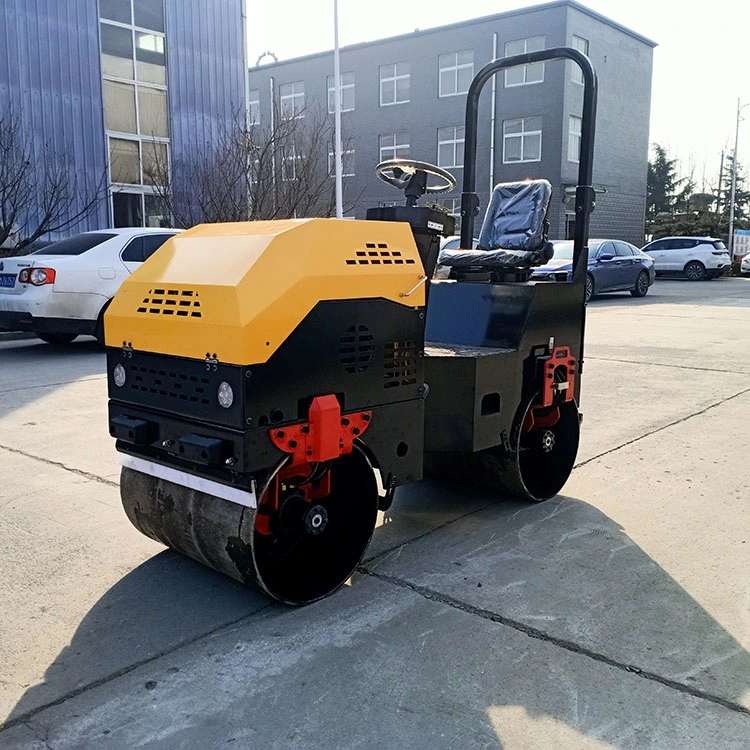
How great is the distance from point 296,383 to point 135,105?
18026 millimetres

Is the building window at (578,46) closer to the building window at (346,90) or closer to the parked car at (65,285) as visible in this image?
the building window at (346,90)

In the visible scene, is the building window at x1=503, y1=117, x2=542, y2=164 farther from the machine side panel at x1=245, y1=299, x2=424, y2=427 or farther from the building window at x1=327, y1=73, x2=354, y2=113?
the machine side panel at x1=245, y1=299, x2=424, y2=427

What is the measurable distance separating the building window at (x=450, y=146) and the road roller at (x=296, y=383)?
32.8 meters

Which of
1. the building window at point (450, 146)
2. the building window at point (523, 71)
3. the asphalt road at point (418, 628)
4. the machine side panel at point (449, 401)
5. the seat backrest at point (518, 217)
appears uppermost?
the building window at point (523, 71)

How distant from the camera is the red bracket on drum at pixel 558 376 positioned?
4.36 meters

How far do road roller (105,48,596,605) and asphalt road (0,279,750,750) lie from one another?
281 millimetres

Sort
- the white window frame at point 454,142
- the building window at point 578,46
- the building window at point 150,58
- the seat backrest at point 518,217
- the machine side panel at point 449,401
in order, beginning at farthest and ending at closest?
the white window frame at point 454,142
the building window at point 578,46
the building window at point 150,58
the seat backrest at point 518,217
the machine side panel at point 449,401

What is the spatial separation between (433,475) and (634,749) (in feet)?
8.50

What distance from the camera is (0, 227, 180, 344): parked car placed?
9789 mm

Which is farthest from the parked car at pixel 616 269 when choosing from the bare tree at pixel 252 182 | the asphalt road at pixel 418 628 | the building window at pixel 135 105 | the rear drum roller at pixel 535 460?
the asphalt road at pixel 418 628

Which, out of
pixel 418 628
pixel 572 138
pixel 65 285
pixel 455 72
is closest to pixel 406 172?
pixel 418 628

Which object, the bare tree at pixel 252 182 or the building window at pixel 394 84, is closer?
the bare tree at pixel 252 182

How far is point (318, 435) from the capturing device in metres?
3.13

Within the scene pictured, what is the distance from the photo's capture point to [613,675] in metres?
2.87
